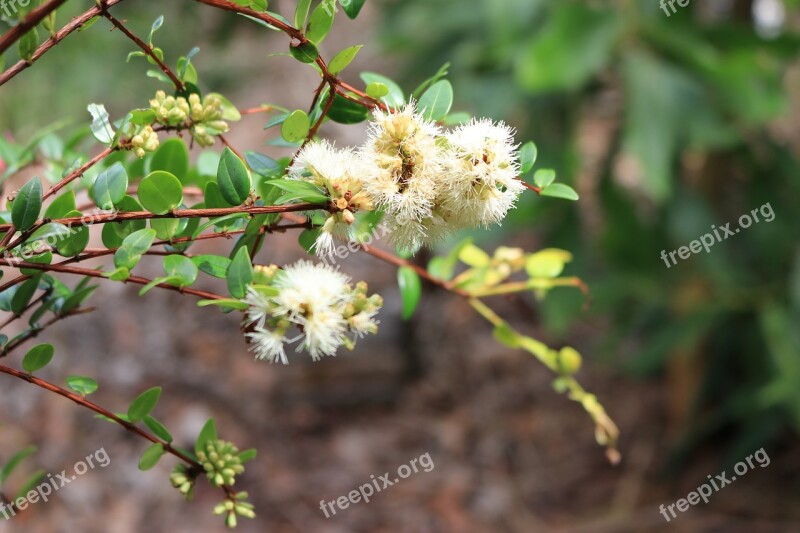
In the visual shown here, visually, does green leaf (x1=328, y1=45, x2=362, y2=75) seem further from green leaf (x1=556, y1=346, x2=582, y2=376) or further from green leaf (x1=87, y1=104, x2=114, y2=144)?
green leaf (x1=556, y1=346, x2=582, y2=376)

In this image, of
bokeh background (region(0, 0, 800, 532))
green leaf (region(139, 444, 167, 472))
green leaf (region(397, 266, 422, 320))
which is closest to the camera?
green leaf (region(139, 444, 167, 472))

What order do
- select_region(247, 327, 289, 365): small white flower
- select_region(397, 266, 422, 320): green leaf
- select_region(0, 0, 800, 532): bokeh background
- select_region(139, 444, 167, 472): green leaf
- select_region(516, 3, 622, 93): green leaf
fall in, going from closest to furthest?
1. select_region(247, 327, 289, 365): small white flower
2. select_region(139, 444, 167, 472): green leaf
3. select_region(397, 266, 422, 320): green leaf
4. select_region(516, 3, 622, 93): green leaf
5. select_region(0, 0, 800, 532): bokeh background

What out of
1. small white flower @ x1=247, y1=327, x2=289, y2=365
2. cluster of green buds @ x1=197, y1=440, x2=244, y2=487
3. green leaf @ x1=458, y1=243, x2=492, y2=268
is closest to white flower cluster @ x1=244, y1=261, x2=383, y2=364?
small white flower @ x1=247, y1=327, x2=289, y2=365

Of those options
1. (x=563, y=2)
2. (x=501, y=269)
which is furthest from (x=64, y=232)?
(x=563, y=2)

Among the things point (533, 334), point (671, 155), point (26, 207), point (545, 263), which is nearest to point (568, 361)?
point (545, 263)

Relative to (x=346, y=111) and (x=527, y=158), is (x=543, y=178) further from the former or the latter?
(x=346, y=111)

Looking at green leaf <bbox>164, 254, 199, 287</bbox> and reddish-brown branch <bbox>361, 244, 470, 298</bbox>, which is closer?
green leaf <bbox>164, 254, 199, 287</bbox>

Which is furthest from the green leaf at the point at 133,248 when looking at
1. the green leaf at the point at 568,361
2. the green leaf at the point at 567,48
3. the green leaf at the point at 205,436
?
the green leaf at the point at 567,48
